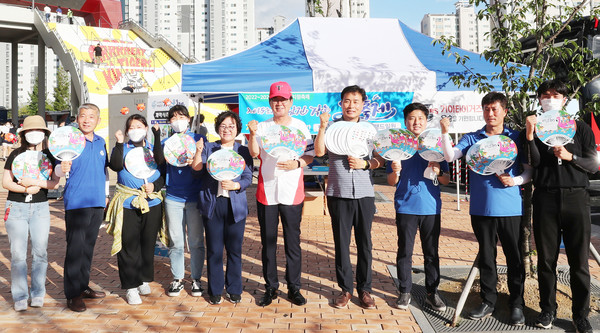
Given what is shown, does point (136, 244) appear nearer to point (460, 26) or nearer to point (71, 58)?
Result: point (71, 58)

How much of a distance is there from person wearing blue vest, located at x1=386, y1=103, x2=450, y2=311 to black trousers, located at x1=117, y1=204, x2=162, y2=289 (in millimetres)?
2131

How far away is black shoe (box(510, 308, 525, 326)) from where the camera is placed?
379cm

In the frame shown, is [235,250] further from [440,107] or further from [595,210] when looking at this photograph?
[595,210]

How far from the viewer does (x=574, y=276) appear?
3639 millimetres

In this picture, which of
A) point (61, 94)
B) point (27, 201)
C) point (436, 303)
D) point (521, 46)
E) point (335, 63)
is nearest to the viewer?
point (27, 201)

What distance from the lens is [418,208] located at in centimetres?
409

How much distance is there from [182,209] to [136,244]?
495 millimetres

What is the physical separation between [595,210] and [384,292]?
6.48m

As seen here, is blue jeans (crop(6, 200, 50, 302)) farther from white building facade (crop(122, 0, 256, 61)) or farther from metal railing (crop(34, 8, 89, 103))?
white building facade (crop(122, 0, 256, 61))

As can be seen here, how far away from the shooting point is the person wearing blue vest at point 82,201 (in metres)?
4.12

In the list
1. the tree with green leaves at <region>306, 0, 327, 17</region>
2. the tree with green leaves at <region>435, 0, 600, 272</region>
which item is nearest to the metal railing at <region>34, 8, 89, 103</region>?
the tree with green leaves at <region>306, 0, 327, 17</region>

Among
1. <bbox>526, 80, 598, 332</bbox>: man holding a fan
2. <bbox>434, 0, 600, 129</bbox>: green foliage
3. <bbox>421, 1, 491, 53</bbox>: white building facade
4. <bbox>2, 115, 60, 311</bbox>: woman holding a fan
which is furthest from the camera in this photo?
<bbox>421, 1, 491, 53</bbox>: white building facade

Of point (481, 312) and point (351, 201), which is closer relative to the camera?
point (481, 312)

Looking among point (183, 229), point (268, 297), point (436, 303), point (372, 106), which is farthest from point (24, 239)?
point (372, 106)
